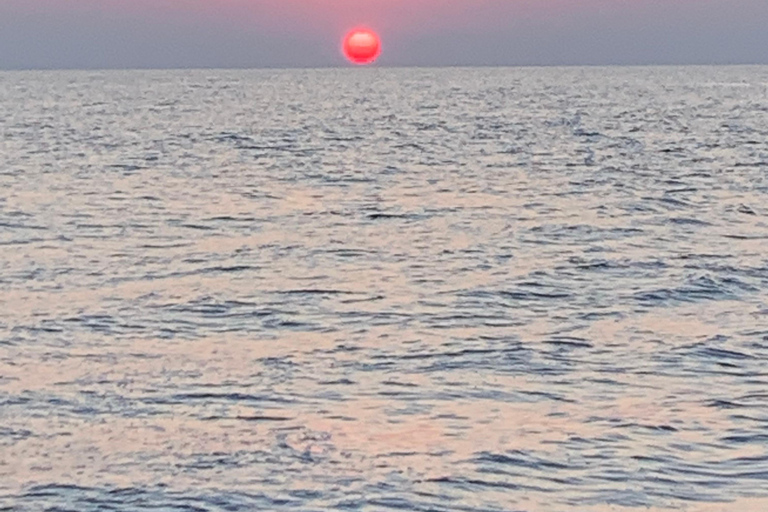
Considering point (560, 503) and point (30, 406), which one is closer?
point (560, 503)

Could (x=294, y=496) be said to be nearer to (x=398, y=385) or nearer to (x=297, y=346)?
(x=398, y=385)

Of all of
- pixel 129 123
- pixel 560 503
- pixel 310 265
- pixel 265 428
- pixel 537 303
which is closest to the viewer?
pixel 560 503

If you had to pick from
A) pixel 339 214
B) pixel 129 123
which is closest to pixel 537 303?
pixel 339 214

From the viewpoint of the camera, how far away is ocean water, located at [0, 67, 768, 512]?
11312mm

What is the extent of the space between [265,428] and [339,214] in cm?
1890

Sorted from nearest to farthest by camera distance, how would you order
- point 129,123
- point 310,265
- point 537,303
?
point 537,303
point 310,265
point 129,123

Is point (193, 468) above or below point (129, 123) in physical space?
below

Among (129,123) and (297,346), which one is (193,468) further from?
(129,123)

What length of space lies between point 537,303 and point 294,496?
9.03 m

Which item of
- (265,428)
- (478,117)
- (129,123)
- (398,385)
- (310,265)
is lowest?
(265,428)

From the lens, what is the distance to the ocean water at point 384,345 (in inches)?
445

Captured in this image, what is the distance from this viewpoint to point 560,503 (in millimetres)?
10711

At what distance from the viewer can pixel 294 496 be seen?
10867 mm

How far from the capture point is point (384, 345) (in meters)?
16.4
